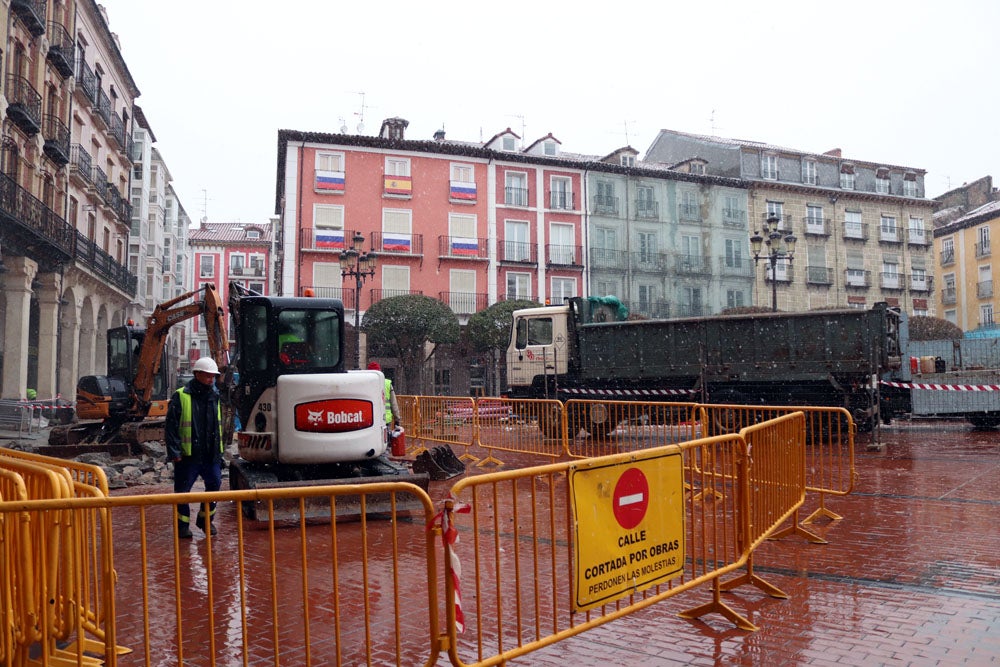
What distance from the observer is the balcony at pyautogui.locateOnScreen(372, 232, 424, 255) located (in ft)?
121

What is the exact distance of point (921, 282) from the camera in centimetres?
4756

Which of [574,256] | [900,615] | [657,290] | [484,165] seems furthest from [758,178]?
[900,615]

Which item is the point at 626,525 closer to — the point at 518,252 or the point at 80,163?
the point at 80,163

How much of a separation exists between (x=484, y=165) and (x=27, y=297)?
22.1m

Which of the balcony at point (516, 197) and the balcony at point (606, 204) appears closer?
the balcony at point (516, 197)

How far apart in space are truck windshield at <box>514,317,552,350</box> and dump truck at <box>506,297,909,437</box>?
0.02 meters

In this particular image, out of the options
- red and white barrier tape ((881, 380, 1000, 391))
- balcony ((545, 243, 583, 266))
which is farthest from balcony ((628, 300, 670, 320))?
red and white barrier tape ((881, 380, 1000, 391))

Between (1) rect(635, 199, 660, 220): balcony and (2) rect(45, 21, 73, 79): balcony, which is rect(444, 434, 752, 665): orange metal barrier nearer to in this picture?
(2) rect(45, 21, 73, 79): balcony

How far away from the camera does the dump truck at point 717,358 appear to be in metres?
14.6

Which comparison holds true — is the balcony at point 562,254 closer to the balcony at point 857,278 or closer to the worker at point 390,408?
the balcony at point 857,278

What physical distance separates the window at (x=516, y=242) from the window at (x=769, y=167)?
1555 centimetres

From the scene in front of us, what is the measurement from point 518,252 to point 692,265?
10655 mm

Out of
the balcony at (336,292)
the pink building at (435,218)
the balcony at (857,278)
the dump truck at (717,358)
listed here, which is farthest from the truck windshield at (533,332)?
the balcony at (857,278)

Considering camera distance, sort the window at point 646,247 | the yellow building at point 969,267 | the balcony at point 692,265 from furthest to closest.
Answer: the yellow building at point 969,267, the balcony at point 692,265, the window at point 646,247
